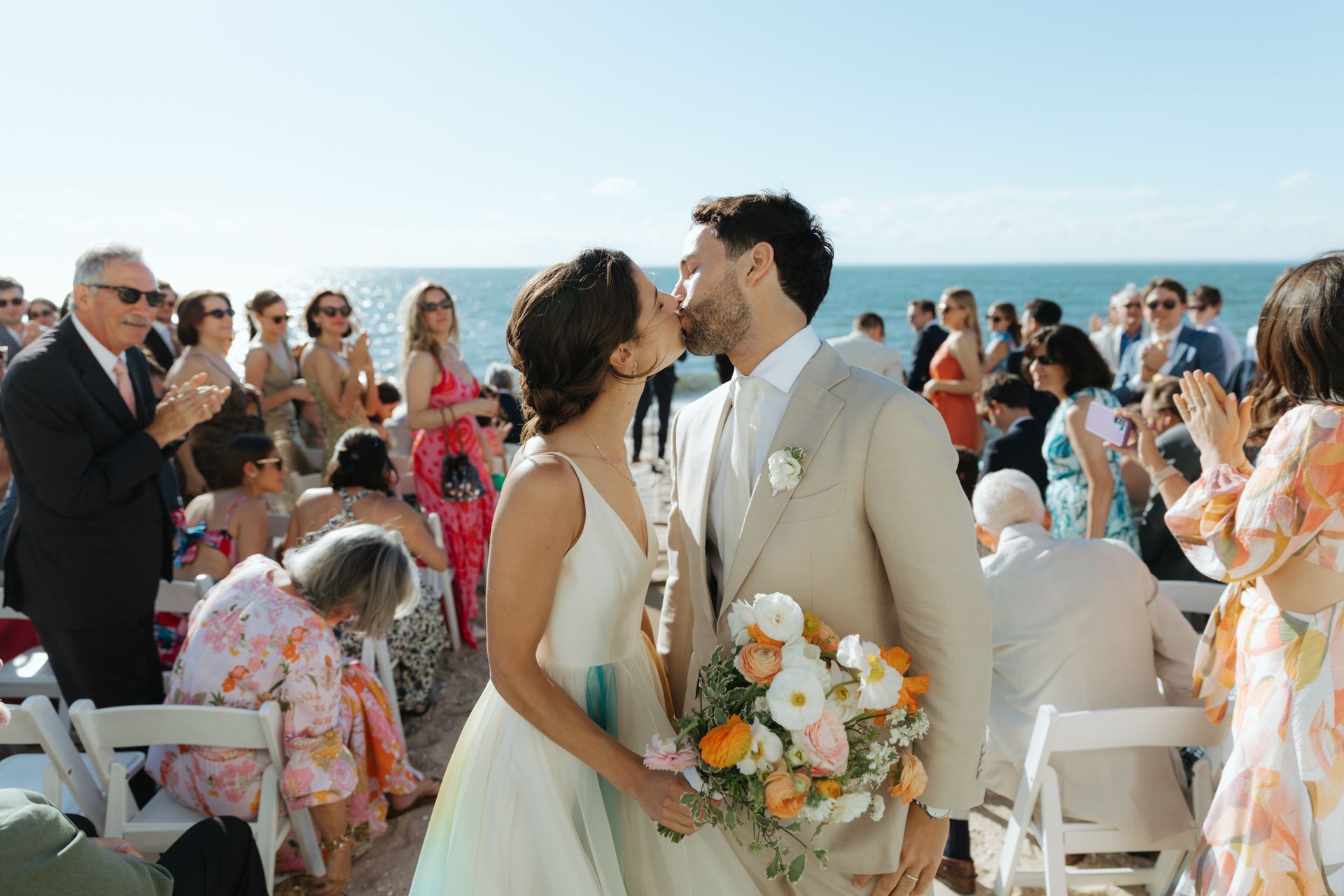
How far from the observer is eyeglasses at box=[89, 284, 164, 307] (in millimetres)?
3375

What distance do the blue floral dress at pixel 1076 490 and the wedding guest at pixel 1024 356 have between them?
116 centimetres

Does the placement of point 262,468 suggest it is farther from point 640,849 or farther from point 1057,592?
point 1057,592

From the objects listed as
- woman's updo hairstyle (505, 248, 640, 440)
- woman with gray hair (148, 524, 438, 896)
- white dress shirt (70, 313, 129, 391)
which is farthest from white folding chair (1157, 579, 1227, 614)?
white dress shirt (70, 313, 129, 391)

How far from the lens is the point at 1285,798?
7.47ft

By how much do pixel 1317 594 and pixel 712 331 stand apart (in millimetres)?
1696

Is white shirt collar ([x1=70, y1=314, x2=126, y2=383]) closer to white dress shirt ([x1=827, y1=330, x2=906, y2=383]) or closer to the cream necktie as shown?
the cream necktie

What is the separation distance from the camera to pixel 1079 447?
4.70 metres

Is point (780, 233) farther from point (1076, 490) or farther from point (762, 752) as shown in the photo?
point (1076, 490)

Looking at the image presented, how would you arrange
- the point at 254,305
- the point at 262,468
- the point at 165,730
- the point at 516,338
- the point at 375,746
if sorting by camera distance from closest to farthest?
1. the point at 516,338
2. the point at 165,730
3. the point at 375,746
4. the point at 262,468
5. the point at 254,305

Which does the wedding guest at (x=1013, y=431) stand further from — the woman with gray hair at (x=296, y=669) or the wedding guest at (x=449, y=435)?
the woman with gray hair at (x=296, y=669)

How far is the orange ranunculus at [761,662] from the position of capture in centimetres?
164

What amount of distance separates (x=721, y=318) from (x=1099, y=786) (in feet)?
7.46

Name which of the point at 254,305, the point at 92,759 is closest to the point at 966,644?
the point at 92,759

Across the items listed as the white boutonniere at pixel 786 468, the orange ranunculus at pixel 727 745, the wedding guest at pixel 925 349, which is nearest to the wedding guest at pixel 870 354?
the wedding guest at pixel 925 349
